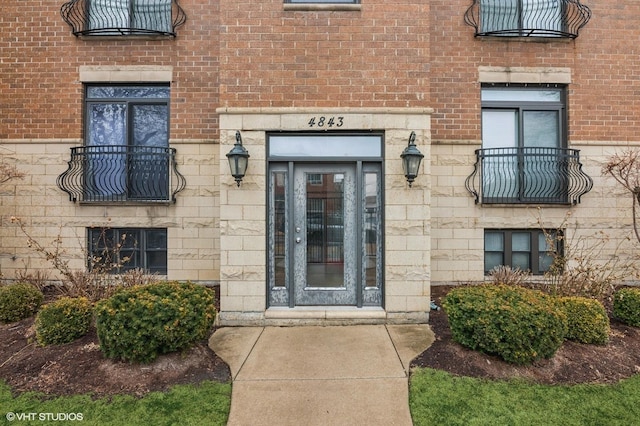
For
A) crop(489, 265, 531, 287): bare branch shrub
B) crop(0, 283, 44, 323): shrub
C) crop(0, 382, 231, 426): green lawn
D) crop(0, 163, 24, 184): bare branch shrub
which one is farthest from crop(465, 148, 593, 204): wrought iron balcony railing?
crop(0, 163, 24, 184): bare branch shrub

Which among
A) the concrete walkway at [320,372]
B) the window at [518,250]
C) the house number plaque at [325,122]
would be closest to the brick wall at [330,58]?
the house number plaque at [325,122]

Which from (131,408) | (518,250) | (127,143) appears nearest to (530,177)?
(518,250)

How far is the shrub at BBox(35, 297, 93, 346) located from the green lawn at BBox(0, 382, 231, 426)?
77cm

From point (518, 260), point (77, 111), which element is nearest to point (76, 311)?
point (77, 111)

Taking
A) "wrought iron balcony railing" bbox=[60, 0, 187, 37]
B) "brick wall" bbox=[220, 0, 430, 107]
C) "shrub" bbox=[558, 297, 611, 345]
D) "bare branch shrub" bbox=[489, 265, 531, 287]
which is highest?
"wrought iron balcony railing" bbox=[60, 0, 187, 37]

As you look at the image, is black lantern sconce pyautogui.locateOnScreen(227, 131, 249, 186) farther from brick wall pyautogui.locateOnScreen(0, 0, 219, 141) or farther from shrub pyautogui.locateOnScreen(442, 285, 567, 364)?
shrub pyautogui.locateOnScreen(442, 285, 567, 364)

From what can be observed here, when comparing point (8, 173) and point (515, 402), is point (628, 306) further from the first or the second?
point (8, 173)

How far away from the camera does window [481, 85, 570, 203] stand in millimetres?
6605

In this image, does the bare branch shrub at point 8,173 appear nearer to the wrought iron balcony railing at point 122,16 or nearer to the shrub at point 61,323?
the wrought iron balcony railing at point 122,16

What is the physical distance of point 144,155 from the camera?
6.57 m

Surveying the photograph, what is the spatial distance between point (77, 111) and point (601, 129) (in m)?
10.4

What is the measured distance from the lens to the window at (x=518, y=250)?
21.7 ft

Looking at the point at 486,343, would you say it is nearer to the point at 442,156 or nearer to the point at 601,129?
the point at 442,156

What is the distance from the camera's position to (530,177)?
6.64 m
